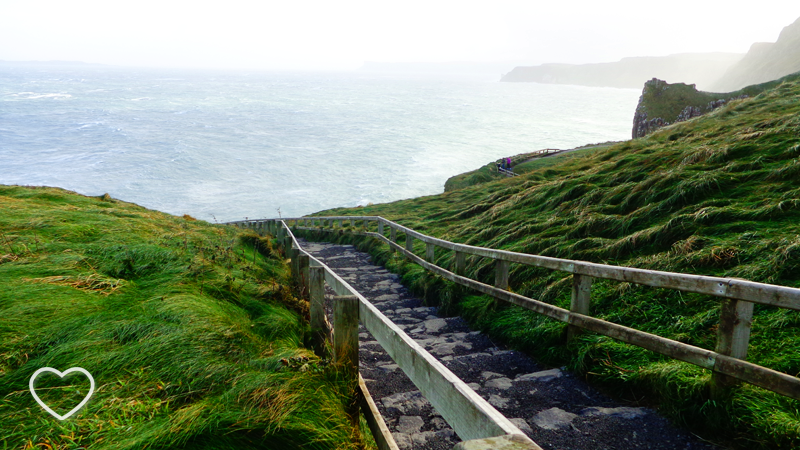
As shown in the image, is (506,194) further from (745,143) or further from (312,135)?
(312,135)

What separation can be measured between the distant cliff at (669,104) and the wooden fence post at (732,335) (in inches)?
1294

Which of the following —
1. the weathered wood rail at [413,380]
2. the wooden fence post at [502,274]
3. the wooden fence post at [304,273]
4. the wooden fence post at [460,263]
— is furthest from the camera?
the wooden fence post at [460,263]

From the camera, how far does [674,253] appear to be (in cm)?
527

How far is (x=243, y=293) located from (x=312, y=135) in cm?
11877

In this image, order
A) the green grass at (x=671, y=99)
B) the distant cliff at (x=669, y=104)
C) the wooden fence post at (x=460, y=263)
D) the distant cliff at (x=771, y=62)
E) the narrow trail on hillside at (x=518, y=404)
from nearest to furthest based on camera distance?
the narrow trail on hillside at (x=518, y=404)
the wooden fence post at (x=460, y=263)
the distant cliff at (x=669, y=104)
the green grass at (x=671, y=99)
the distant cliff at (x=771, y=62)

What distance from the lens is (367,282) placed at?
10.5 m

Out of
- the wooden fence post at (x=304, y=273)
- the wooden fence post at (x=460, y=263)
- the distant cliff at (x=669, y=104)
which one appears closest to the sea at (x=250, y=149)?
the distant cliff at (x=669, y=104)

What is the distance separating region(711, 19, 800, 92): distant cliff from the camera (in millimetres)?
143250

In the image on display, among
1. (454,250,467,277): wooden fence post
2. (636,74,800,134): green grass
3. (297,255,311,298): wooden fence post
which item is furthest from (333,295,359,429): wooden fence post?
(636,74,800,134): green grass

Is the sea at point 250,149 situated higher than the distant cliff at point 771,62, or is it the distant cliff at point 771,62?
the distant cliff at point 771,62

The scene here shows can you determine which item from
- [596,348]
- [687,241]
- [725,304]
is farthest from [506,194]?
[725,304]

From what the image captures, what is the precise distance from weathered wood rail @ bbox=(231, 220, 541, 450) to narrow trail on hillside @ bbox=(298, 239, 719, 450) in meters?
0.86

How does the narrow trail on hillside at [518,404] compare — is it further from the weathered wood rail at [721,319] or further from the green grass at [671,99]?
the green grass at [671,99]

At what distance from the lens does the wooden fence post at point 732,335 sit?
113 inches
